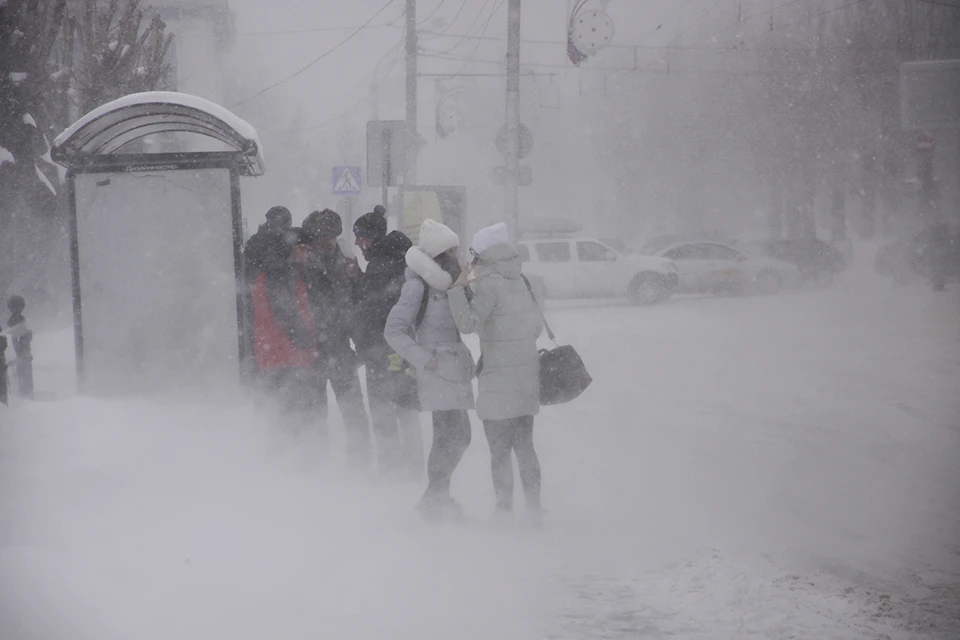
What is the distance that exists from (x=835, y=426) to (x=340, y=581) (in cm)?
568

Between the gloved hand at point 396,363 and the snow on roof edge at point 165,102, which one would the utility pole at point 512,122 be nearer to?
the snow on roof edge at point 165,102

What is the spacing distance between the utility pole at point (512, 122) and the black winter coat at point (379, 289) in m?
11.0

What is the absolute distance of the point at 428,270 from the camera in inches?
231

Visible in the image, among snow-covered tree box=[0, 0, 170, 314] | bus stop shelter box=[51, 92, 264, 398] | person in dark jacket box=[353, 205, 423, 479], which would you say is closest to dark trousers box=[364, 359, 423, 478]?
person in dark jacket box=[353, 205, 423, 479]

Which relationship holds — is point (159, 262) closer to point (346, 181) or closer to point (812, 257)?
point (346, 181)

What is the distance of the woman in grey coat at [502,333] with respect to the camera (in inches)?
229

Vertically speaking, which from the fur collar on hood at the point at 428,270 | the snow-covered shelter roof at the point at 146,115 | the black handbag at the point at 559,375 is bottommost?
the black handbag at the point at 559,375

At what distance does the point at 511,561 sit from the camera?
5465mm

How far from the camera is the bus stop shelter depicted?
8.33 meters

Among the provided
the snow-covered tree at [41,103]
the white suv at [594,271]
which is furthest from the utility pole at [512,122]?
the snow-covered tree at [41,103]

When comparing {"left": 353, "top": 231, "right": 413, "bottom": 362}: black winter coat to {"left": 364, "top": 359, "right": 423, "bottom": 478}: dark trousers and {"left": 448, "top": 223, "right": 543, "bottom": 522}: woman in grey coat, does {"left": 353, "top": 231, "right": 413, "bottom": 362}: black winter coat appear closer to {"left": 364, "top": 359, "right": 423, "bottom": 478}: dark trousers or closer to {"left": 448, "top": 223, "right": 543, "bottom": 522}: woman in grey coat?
{"left": 364, "top": 359, "right": 423, "bottom": 478}: dark trousers

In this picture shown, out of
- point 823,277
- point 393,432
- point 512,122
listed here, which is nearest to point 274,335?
point 393,432

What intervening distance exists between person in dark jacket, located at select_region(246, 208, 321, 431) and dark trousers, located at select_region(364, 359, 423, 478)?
1.56 ft

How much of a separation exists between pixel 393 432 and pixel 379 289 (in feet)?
3.44
